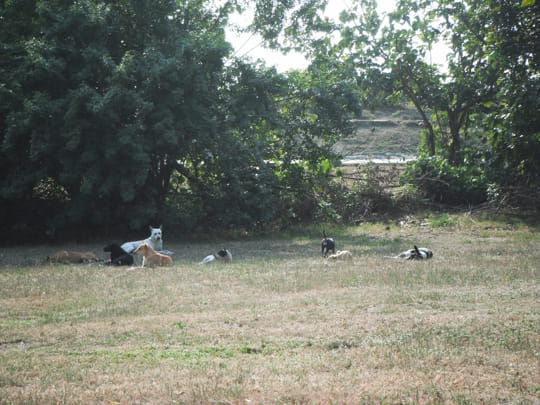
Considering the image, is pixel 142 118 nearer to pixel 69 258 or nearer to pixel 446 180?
pixel 69 258

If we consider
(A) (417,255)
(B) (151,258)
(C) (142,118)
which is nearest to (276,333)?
(B) (151,258)

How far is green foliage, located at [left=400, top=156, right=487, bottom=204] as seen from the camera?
77.0 feet

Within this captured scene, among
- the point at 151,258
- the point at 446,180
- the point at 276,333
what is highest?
the point at 446,180

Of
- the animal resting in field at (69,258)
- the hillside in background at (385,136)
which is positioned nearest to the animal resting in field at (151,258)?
the animal resting in field at (69,258)

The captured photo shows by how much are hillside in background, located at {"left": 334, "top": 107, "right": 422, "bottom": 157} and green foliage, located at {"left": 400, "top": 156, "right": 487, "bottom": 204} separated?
19.7ft

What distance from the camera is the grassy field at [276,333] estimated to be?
210 inches

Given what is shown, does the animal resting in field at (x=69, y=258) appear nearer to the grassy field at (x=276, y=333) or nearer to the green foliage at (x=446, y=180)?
the grassy field at (x=276, y=333)

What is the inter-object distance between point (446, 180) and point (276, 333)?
1829 cm

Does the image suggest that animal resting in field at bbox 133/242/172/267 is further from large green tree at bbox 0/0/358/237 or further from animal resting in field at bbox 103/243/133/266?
large green tree at bbox 0/0/358/237

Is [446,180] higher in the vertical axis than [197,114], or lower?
lower

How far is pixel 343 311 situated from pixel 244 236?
12801 millimetres

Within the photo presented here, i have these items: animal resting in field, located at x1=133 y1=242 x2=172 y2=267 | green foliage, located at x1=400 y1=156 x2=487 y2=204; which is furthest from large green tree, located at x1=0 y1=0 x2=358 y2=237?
green foliage, located at x1=400 y1=156 x2=487 y2=204

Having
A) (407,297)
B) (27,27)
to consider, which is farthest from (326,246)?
(27,27)

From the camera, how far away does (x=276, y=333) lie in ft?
23.7
